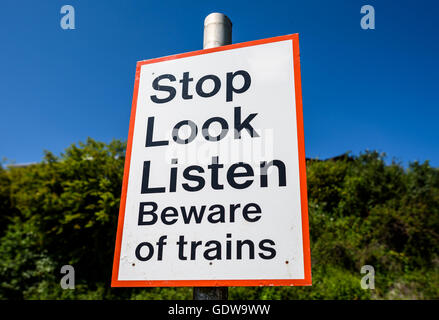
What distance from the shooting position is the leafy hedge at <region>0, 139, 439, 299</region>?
19.8 feet

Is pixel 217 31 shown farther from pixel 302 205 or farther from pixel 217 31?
pixel 302 205

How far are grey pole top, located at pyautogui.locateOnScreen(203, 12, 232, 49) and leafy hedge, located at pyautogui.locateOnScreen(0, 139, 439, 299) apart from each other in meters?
5.15

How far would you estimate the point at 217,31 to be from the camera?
1.56 meters

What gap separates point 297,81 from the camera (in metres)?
1.37

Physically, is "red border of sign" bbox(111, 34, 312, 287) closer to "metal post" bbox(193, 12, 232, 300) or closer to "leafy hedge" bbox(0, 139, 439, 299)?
"metal post" bbox(193, 12, 232, 300)

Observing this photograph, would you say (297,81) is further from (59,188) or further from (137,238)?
(59,188)

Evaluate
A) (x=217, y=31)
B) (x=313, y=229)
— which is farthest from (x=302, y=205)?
(x=313, y=229)

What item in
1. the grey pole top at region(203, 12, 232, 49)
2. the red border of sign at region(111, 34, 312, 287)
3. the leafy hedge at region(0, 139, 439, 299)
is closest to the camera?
the red border of sign at region(111, 34, 312, 287)

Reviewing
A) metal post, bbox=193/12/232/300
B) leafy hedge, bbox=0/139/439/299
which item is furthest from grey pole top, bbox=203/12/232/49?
leafy hedge, bbox=0/139/439/299

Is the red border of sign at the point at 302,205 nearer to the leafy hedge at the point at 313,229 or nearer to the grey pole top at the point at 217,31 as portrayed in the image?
the grey pole top at the point at 217,31

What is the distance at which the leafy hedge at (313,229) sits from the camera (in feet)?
19.8

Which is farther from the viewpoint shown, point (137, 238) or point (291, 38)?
point (291, 38)

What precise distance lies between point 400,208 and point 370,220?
2.70 feet
